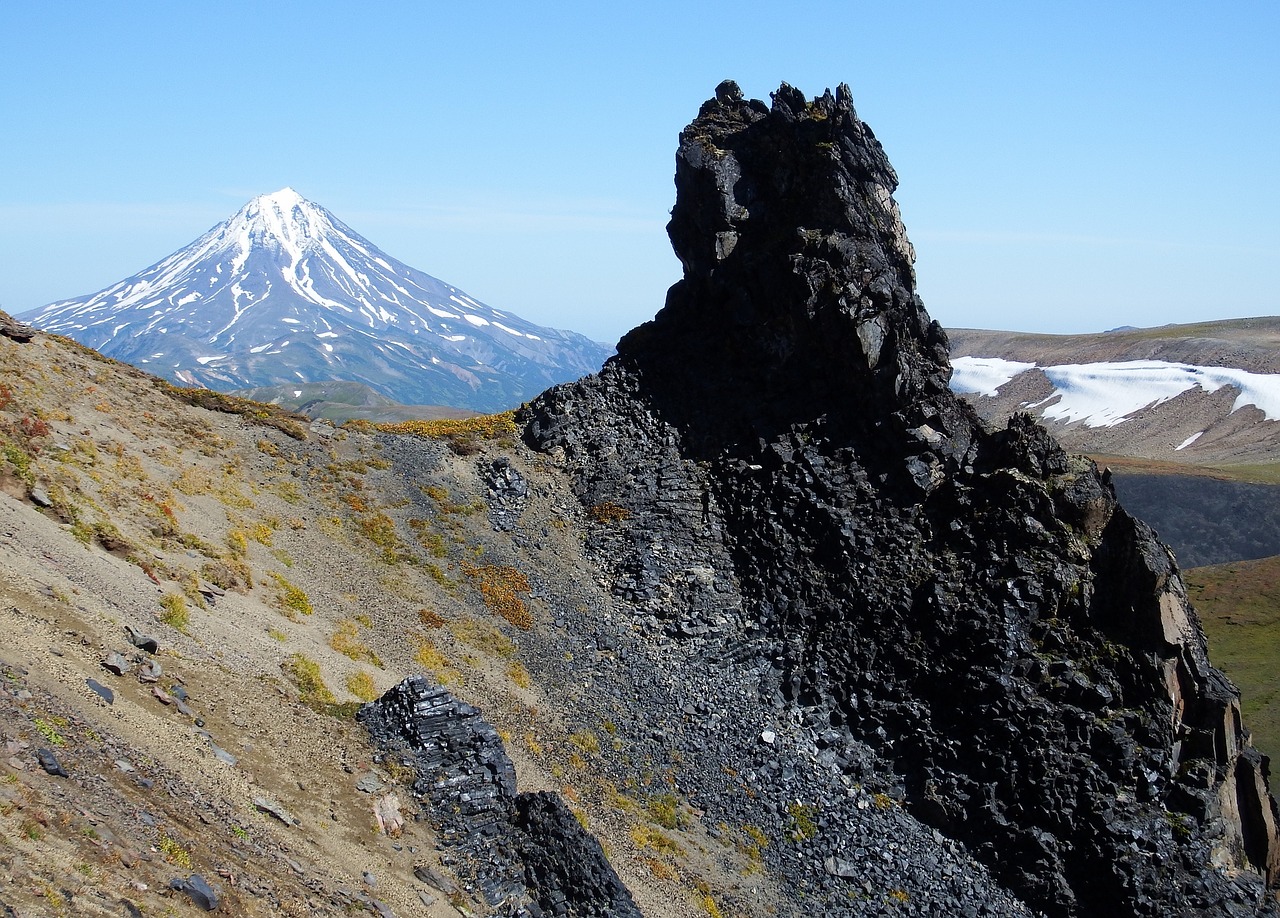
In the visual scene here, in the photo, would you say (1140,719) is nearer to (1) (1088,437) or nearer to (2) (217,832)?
(2) (217,832)

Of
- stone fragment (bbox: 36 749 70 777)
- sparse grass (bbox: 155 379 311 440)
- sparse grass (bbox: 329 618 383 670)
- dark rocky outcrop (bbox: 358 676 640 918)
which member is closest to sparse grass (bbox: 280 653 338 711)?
dark rocky outcrop (bbox: 358 676 640 918)

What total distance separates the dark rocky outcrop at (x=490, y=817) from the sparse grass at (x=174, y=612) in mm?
5133

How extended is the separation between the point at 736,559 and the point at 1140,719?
50.4ft

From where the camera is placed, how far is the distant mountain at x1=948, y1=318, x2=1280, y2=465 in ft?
426

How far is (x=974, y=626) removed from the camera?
3297cm

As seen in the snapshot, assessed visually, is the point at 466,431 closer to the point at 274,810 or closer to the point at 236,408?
the point at 236,408

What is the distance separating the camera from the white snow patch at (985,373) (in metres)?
177

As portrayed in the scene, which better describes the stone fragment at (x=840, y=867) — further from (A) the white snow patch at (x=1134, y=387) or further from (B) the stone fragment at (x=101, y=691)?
(A) the white snow patch at (x=1134, y=387)

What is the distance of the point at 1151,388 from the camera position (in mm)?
151125

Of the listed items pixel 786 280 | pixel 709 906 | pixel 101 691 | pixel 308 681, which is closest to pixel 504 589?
pixel 308 681

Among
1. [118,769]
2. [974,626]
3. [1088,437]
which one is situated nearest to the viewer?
[118,769]

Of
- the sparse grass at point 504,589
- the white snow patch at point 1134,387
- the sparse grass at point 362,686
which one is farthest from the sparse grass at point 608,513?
the white snow patch at point 1134,387

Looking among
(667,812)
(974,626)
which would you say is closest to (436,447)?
(667,812)

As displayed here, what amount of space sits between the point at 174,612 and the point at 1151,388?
6215 inches
